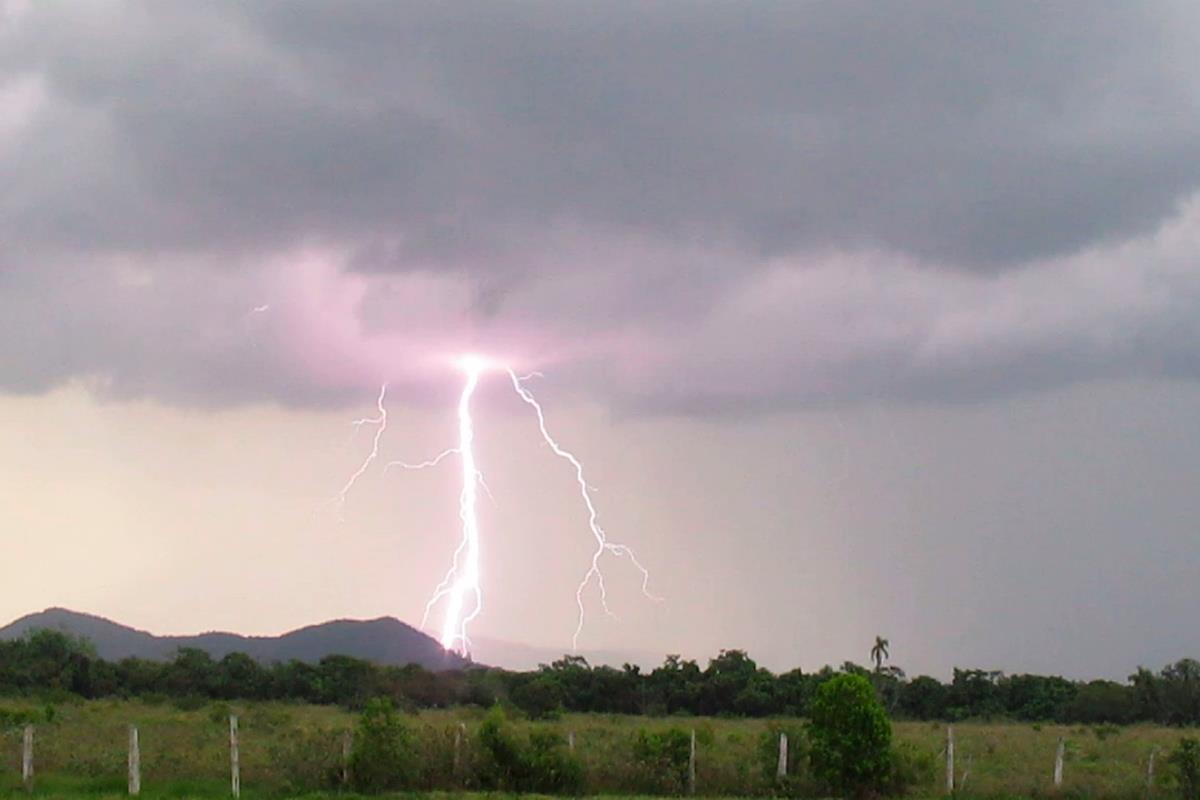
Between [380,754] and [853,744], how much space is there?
8728 mm

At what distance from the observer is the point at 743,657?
7206 cm

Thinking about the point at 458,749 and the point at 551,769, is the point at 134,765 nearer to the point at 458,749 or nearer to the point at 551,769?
the point at 458,749

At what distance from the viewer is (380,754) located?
22750mm

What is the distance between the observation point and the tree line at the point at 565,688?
5916 centimetres

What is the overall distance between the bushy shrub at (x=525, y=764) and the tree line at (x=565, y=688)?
102 feet

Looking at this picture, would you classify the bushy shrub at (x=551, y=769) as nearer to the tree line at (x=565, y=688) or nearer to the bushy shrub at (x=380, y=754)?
the bushy shrub at (x=380, y=754)

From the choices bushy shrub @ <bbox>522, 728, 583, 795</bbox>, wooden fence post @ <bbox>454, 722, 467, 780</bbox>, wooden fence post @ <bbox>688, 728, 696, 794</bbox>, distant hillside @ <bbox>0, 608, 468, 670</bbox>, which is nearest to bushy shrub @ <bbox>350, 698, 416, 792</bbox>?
wooden fence post @ <bbox>454, 722, 467, 780</bbox>

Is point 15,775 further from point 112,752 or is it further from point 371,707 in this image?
point 371,707

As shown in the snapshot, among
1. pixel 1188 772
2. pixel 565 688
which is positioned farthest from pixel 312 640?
pixel 1188 772

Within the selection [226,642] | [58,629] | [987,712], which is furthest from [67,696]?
[226,642]

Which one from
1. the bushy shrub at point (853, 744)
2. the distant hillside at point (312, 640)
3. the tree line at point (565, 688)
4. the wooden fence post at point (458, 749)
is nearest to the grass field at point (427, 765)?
the wooden fence post at point (458, 749)

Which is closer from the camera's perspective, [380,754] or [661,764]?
[380,754]

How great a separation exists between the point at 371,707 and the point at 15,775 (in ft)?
21.6

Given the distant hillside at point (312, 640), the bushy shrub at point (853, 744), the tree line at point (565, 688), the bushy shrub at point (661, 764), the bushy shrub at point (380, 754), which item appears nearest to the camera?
the bushy shrub at point (380, 754)
